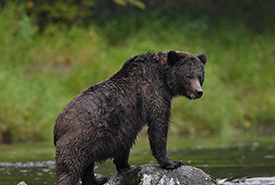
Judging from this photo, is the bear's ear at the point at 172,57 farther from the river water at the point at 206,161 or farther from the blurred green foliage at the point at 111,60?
the blurred green foliage at the point at 111,60

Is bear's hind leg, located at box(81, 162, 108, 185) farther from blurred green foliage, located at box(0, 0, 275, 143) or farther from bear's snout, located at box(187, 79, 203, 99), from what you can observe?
blurred green foliage, located at box(0, 0, 275, 143)

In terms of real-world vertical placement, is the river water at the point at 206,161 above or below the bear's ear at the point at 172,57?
below

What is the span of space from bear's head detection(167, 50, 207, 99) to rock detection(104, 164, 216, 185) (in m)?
0.79

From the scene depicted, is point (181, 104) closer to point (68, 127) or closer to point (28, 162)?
point (28, 162)

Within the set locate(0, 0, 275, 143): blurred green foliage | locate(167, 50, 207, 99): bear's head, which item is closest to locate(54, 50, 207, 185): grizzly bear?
locate(167, 50, 207, 99): bear's head

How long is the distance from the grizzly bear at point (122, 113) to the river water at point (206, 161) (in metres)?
1.33

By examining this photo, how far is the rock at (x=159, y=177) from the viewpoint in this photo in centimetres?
535

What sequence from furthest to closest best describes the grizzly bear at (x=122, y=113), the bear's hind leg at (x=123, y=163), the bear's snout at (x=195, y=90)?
the bear's hind leg at (x=123, y=163) < the bear's snout at (x=195, y=90) < the grizzly bear at (x=122, y=113)

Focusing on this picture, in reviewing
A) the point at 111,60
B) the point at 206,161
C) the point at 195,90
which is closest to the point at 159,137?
the point at 195,90

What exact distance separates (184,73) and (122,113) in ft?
2.59

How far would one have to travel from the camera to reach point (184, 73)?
17.7 feet

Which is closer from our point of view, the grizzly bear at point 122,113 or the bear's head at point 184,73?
the grizzly bear at point 122,113

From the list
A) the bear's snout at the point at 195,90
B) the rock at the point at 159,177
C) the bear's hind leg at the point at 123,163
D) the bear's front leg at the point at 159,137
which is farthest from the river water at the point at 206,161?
the bear's snout at the point at 195,90

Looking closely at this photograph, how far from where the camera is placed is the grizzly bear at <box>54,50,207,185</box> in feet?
16.0
